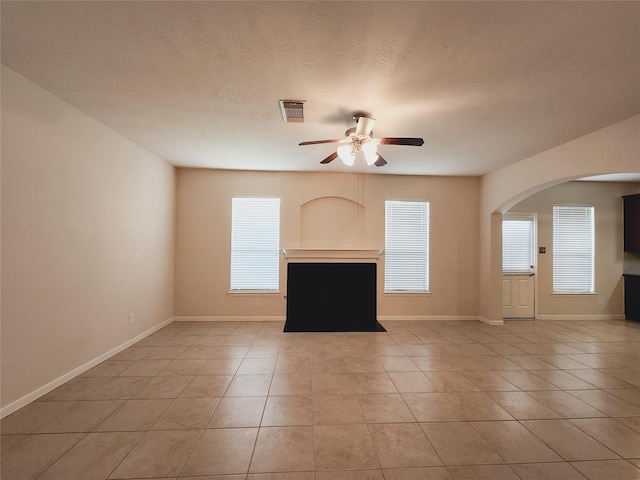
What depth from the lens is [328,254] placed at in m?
4.70

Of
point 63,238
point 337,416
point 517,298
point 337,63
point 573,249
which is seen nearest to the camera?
point 337,63

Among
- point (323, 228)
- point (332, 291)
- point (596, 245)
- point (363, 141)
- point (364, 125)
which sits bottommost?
point (332, 291)

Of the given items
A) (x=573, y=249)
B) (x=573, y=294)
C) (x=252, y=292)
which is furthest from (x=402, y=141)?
(x=573, y=294)

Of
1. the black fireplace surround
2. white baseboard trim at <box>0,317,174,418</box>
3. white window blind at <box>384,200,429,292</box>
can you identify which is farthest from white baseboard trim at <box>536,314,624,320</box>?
white baseboard trim at <box>0,317,174,418</box>

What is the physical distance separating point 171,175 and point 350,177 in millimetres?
3131

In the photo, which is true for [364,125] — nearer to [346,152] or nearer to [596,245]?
[346,152]

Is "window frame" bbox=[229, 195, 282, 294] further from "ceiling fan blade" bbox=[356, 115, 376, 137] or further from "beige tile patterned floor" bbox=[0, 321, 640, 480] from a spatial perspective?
"ceiling fan blade" bbox=[356, 115, 376, 137]

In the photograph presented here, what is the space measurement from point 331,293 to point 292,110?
3227 millimetres

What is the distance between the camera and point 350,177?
4895 mm

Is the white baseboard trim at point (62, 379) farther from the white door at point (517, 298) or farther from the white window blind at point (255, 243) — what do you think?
the white door at point (517, 298)

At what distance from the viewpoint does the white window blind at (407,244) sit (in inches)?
196

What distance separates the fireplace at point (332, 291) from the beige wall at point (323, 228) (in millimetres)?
182

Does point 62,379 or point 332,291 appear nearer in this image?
point 62,379

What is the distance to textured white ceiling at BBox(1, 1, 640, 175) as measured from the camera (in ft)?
4.87
